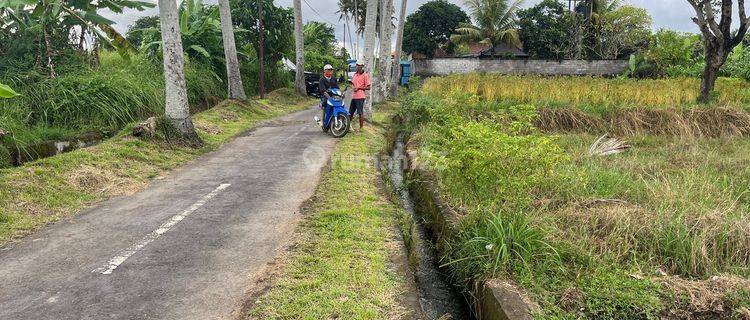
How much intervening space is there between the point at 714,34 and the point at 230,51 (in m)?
12.6

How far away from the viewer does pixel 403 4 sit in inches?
857

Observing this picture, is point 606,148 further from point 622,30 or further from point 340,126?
point 622,30

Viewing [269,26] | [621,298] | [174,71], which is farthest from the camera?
[269,26]

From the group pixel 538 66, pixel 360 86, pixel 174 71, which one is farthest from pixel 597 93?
pixel 538 66

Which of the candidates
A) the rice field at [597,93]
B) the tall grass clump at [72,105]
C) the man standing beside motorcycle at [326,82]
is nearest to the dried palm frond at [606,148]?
the rice field at [597,93]

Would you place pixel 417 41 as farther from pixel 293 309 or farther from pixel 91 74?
pixel 293 309

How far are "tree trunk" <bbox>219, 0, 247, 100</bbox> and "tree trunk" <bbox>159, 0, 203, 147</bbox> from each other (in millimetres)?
5379

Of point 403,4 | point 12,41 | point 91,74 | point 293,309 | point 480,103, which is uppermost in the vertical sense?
point 403,4

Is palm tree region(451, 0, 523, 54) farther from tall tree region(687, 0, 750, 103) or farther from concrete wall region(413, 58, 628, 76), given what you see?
tall tree region(687, 0, 750, 103)

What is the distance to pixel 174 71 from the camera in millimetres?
8688

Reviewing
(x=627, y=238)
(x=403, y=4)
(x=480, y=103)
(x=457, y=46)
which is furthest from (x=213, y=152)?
(x=457, y=46)

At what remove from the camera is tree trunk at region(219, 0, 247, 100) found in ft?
45.3

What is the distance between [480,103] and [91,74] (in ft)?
27.1

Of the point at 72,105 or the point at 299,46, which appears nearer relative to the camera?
the point at 72,105
